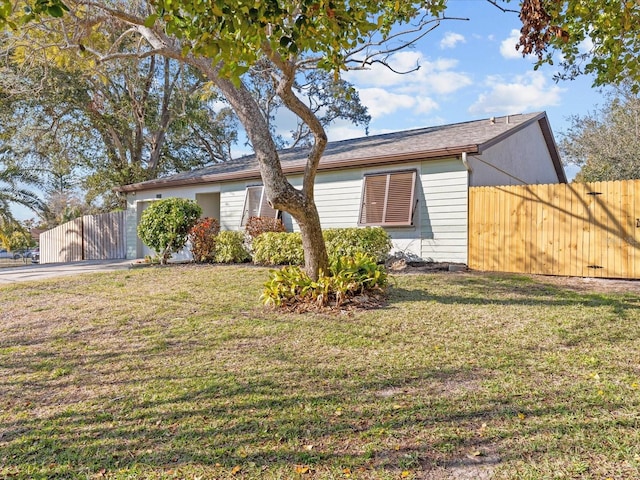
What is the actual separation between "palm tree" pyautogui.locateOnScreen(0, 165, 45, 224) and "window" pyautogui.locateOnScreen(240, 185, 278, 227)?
27.0ft

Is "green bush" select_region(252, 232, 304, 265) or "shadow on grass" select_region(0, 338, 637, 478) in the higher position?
"green bush" select_region(252, 232, 304, 265)

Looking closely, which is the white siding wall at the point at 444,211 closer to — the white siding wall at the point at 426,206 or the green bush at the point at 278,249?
the white siding wall at the point at 426,206

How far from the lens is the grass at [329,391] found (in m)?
2.68

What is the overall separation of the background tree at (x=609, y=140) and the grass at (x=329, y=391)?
1499 centimetres

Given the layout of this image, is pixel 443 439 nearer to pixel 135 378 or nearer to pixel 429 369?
pixel 429 369

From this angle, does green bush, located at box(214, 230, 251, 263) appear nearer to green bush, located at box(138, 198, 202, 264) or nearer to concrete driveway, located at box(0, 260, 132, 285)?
green bush, located at box(138, 198, 202, 264)

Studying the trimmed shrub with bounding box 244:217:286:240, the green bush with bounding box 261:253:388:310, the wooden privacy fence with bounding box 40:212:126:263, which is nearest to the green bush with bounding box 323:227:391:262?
the trimmed shrub with bounding box 244:217:286:240

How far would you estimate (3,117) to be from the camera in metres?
19.8

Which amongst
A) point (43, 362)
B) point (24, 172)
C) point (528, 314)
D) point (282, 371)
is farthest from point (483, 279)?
point (24, 172)

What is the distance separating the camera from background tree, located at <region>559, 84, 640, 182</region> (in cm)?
1822

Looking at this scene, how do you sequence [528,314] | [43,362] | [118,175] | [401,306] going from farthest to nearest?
[118,175] < [401,306] < [528,314] < [43,362]

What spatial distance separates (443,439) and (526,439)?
51cm

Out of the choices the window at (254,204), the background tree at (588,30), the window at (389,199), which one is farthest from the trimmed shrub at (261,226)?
the background tree at (588,30)

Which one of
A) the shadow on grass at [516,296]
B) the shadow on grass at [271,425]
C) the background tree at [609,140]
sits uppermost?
the background tree at [609,140]
